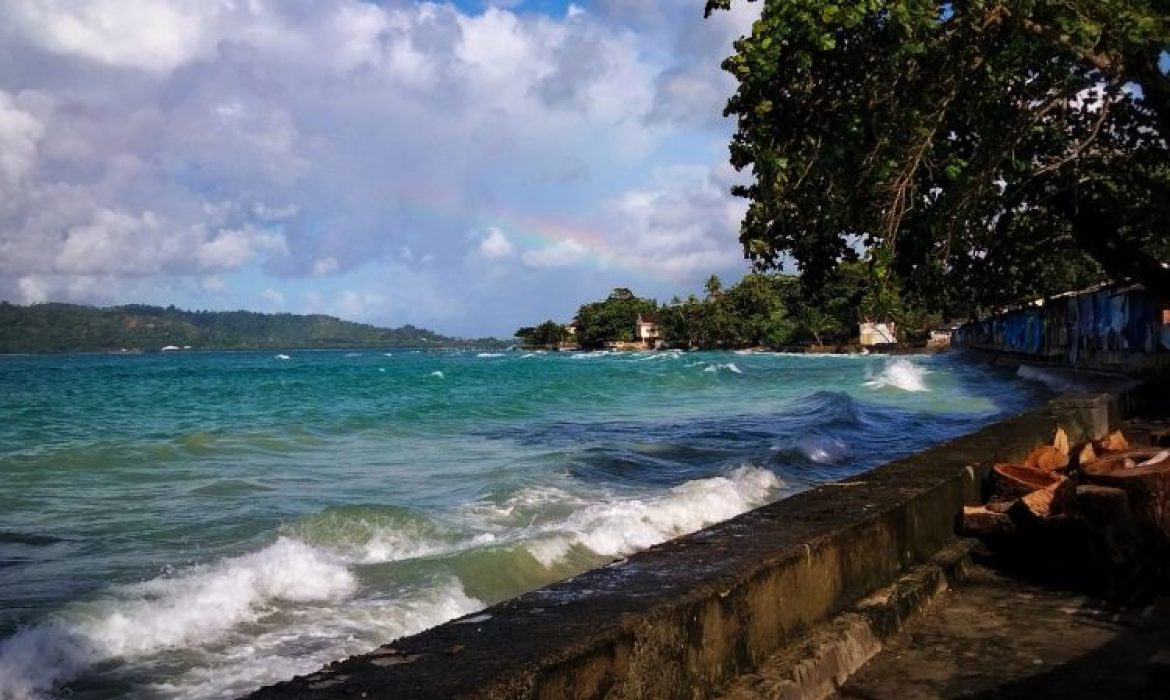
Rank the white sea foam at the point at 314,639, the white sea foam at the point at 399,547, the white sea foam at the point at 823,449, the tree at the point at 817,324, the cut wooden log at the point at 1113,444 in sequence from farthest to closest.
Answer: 1. the tree at the point at 817,324
2. the white sea foam at the point at 823,449
3. the white sea foam at the point at 399,547
4. the cut wooden log at the point at 1113,444
5. the white sea foam at the point at 314,639

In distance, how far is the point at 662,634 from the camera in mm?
2885

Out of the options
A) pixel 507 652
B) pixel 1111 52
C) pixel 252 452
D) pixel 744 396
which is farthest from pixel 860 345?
pixel 507 652

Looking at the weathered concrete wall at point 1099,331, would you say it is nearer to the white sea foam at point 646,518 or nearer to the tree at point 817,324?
the white sea foam at point 646,518

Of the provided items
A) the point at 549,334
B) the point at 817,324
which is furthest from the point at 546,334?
the point at 817,324

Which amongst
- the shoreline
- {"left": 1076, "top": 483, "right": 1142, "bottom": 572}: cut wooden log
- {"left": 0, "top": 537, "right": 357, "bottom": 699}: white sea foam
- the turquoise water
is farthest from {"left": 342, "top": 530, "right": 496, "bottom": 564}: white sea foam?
{"left": 1076, "top": 483, "right": 1142, "bottom": 572}: cut wooden log

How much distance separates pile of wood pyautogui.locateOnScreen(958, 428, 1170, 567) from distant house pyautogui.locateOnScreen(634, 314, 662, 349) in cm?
13865

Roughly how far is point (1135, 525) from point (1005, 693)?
4.98 feet

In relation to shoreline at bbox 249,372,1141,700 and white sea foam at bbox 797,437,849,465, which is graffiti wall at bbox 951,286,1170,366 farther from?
shoreline at bbox 249,372,1141,700

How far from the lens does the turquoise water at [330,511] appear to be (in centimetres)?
619

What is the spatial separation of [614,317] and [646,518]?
145 metres

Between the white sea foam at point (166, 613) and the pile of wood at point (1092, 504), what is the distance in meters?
4.84

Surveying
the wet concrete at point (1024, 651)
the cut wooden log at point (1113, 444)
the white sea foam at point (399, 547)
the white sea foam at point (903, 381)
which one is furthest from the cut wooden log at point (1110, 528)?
the white sea foam at point (903, 381)

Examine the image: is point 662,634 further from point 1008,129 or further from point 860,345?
point 860,345

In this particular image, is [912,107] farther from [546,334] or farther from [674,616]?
[546,334]
